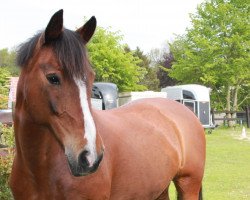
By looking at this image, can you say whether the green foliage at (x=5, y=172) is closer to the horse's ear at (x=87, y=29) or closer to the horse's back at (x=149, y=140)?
the horse's back at (x=149, y=140)

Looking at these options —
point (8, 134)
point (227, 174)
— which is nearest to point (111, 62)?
point (227, 174)

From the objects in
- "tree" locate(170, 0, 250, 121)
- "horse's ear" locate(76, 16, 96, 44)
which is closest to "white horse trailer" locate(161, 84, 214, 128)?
"tree" locate(170, 0, 250, 121)

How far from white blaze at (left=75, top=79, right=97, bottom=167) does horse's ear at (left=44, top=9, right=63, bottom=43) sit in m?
0.31

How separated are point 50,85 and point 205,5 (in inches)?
1266

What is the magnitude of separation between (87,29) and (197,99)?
2368 cm

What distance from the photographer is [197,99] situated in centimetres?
2577

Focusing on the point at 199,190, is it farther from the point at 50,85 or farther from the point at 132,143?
the point at 50,85

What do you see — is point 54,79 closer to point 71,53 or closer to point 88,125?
point 71,53

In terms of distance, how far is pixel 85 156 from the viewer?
2.09 m

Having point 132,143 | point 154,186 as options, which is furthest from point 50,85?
point 154,186

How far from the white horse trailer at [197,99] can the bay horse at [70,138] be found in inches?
885

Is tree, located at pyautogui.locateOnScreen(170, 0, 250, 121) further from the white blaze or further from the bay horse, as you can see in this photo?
the white blaze

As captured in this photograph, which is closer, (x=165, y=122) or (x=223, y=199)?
(x=165, y=122)

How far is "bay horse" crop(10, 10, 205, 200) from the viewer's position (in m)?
2.21
